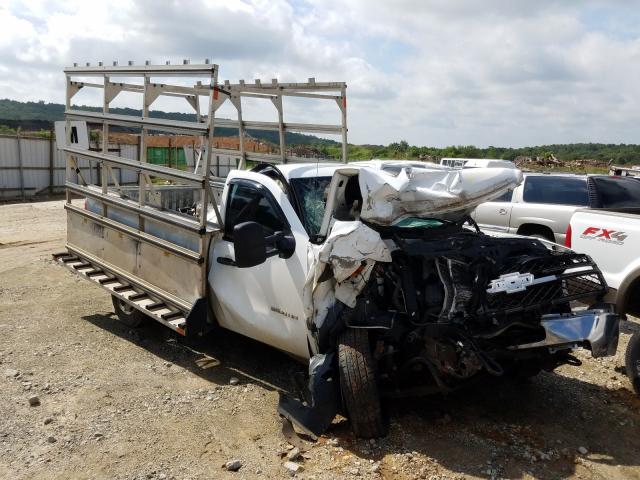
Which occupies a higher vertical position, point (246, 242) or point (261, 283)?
point (246, 242)

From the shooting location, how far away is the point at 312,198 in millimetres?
4945

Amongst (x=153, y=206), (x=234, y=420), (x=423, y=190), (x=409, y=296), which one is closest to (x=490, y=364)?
(x=409, y=296)

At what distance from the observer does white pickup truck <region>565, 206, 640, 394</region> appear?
5.77 meters

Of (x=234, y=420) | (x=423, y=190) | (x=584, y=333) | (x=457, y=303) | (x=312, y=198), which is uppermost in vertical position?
(x=423, y=190)

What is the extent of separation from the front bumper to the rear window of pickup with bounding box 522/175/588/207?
6.64m

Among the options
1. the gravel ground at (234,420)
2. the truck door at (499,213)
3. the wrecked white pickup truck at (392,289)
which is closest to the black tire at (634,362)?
the gravel ground at (234,420)

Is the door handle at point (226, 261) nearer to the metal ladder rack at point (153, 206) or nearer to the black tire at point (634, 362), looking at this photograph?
the metal ladder rack at point (153, 206)

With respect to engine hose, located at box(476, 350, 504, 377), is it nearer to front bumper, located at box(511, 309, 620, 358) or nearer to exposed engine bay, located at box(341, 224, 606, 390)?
exposed engine bay, located at box(341, 224, 606, 390)

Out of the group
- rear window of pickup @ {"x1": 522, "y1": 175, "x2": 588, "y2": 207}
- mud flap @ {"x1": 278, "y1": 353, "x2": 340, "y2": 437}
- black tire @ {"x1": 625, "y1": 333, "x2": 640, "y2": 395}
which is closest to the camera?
mud flap @ {"x1": 278, "y1": 353, "x2": 340, "y2": 437}

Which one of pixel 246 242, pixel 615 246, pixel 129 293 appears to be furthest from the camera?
pixel 129 293

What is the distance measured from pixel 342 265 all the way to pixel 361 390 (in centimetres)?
86

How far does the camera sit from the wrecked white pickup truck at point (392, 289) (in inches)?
156

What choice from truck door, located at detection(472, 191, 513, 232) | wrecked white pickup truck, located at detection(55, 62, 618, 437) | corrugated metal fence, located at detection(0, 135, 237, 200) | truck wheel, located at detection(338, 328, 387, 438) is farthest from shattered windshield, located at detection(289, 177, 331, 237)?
corrugated metal fence, located at detection(0, 135, 237, 200)

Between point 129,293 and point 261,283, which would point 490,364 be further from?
point 129,293
